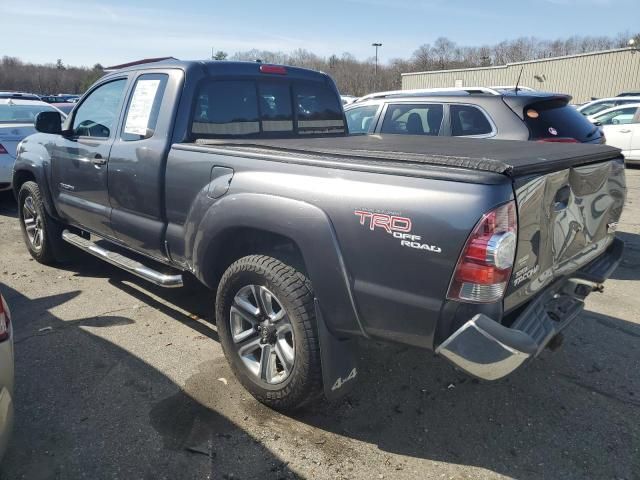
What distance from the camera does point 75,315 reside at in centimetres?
424

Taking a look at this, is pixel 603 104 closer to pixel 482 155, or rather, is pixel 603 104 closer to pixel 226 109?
pixel 226 109

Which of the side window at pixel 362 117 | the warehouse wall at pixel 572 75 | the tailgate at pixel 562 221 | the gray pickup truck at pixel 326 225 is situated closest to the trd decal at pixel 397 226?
the gray pickup truck at pixel 326 225

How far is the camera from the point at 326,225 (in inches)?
94.9

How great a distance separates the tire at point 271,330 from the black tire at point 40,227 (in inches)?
118

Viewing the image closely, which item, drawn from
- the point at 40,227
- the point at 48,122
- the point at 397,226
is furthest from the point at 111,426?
the point at 40,227

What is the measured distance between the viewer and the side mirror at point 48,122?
4539 millimetres

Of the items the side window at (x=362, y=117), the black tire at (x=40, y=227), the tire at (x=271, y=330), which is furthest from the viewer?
the side window at (x=362, y=117)

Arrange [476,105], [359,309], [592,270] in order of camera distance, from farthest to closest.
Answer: [476,105] < [592,270] < [359,309]

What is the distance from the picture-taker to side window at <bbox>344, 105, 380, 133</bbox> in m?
6.79

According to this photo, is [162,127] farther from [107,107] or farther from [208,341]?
[208,341]

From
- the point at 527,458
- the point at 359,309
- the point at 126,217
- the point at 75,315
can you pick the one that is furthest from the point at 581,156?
the point at 75,315

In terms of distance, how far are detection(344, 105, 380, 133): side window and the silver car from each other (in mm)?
5295

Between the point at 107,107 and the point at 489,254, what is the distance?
3.53 meters

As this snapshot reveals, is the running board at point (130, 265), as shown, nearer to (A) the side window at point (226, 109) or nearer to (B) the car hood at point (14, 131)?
(A) the side window at point (226, 109)
